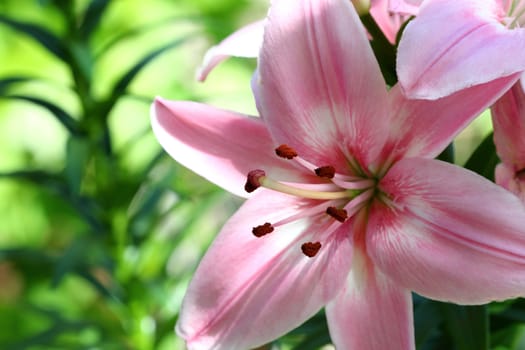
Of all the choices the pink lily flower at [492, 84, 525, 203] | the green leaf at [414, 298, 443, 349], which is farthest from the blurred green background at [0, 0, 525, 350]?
the pink lily flower at [492, 84, 525, 203]

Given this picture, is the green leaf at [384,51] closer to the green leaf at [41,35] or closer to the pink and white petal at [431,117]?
the pink and white petal at [431,117]

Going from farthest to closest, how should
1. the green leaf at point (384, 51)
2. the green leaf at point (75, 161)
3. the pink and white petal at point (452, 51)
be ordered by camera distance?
the green leaf at point (75, 161) → the green leaf at point (384, 51) → the pink and white petal at point (452, 51)

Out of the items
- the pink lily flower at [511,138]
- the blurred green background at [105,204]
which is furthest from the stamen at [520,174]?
the blurred green background at [105,204]

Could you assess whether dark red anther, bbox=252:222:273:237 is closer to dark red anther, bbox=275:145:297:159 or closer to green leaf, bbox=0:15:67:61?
dark red anther, bbox=275:145:297:159

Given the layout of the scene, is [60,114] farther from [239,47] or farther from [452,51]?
[452,51]

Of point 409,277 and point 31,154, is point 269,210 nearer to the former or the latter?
point 409,277

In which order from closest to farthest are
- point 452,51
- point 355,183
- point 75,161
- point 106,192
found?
point 452,51, point 355,183, point 75,161, point 106,192

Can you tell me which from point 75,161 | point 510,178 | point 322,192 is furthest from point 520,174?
point 75,161
